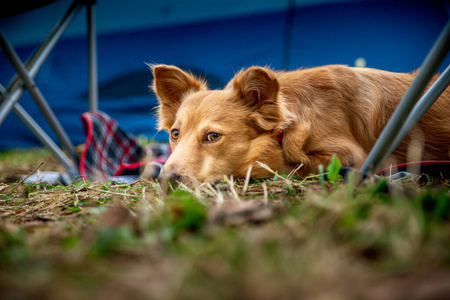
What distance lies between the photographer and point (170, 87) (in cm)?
240

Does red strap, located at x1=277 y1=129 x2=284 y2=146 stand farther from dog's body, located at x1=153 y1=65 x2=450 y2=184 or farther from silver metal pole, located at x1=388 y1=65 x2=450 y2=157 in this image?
silver metal pole, located at x1=388 y1=65 x2=450 y2=157

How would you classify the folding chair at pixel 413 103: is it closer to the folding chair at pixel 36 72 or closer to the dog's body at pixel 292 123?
the dog's body at pixel 292 123

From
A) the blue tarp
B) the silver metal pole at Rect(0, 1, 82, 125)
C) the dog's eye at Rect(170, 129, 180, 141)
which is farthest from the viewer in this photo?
the blue tarp

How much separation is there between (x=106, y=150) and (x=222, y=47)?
7.00 ft

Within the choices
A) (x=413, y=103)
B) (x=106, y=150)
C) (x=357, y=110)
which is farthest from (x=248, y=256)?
(x=106, y=150)

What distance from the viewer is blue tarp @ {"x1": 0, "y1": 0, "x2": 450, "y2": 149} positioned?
12.3ft

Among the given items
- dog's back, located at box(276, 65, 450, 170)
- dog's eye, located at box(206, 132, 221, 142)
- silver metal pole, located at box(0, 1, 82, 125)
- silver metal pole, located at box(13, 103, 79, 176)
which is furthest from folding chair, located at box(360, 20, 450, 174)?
silver metal pole, located at box(13, 103, 79, 176)

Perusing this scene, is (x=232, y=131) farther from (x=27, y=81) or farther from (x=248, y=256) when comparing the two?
(x=27, y=81)

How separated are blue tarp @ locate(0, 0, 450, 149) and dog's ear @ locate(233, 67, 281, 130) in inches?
58.5

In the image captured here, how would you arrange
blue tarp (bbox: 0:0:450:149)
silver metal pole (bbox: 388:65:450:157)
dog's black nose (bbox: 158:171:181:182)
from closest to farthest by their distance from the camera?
1. silver metal pole (bbox: 388:65:450:157)
2. dog's black nose (bbox: 158:171:181:182)
3. blue tarp (bbox: 0:0:450:149)

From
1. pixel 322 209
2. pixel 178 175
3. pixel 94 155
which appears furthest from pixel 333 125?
pixel 94 155

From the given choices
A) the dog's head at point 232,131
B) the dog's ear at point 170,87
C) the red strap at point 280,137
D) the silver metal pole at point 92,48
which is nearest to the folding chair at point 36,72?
the silver metal pole at point 92,48

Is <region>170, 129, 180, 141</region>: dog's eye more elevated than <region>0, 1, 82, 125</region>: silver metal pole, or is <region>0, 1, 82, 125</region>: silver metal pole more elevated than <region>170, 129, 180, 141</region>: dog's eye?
<region>0, 1, 82, 125</region>: silver metal pole

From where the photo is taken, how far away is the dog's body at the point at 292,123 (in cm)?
189
